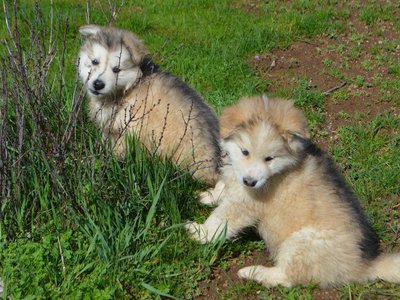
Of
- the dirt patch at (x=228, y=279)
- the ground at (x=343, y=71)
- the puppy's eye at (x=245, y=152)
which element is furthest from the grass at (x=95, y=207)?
the puppy's eye at (x=245, y=152)

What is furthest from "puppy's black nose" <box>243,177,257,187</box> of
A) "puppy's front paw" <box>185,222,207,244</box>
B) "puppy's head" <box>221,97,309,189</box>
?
"puppy's front paw" <box>185,222,207,244</box>

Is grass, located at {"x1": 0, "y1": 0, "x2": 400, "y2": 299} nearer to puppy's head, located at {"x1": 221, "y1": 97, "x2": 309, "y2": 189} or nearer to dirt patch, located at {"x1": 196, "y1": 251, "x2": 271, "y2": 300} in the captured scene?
dirt patch, located at {"x1": 196, "y1": 251, "x2": 271, "y2": 300}

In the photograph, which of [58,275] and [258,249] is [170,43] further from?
[58,275]

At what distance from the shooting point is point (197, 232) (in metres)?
3.76

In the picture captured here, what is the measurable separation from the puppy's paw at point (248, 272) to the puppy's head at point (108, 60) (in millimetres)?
1917

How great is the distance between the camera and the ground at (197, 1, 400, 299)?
551cm

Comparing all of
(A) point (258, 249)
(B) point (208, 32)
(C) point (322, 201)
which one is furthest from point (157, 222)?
(B) point (208, 32)

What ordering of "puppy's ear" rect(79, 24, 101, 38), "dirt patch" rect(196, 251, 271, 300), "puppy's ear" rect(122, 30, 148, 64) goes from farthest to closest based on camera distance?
"puppy's ear" rect(122, 30, 148, 64), "puppy's ear" rect(79, 24, 101, 38), "dirt patch" rect(196, 251, 271, 300)

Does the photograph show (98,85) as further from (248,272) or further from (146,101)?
(248,272)

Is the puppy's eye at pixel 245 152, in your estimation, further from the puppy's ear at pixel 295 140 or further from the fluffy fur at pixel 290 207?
the puppy's ear at pixel 295 140

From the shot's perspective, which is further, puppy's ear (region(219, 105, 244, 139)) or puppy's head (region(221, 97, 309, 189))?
puppy's ear (region(219, 105, 244, 139))

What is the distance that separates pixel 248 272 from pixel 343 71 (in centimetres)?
351

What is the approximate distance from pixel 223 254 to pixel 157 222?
1.77 ft

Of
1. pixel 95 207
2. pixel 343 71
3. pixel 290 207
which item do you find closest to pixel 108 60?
pixel 95 207
